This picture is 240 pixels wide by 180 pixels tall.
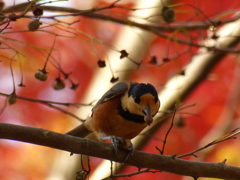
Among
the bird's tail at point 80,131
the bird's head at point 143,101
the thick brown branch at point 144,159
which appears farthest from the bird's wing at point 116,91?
the thick brown branch at point 144,159

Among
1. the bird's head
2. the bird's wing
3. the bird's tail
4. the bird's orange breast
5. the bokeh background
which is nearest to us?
the bird's head

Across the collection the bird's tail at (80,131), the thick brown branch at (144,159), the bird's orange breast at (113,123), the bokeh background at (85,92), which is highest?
the bokeh background at (85,92)

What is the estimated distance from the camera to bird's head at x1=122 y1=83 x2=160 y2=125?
3.31m

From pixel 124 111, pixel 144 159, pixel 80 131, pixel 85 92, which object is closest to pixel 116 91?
pixel 124 111

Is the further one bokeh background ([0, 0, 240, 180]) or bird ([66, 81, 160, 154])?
bokeh background ([0, 0, 240, 180])

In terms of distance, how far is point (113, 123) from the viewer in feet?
11.8

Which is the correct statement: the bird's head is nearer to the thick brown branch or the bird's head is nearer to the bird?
the bird

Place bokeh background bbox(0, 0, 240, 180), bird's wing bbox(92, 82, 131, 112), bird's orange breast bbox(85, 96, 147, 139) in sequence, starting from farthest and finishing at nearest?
bokeh background bbox(0, 0, 240, 180)
bird's wing bbox(92, 82, 131, 112)
bird's orange breast bbox(85, 96, 147, 139)

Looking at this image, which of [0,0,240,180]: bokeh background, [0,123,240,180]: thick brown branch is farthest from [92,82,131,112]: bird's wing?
[0,0,240,180]: bokeh background

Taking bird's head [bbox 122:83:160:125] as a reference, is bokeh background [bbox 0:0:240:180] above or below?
above

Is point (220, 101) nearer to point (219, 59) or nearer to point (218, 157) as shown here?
point (218, 157)

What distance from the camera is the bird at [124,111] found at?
3.33 m

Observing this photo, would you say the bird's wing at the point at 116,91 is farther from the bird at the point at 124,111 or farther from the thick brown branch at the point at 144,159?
the thick brown branch at the point at 144,159

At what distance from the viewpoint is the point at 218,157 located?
216 inches
